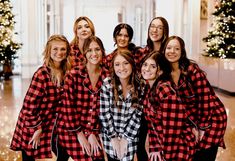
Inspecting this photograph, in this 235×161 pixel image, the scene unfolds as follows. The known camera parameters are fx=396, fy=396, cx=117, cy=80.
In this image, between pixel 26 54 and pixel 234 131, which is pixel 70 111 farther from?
pixel 26 54

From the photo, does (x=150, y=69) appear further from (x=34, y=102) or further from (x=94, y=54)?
(x=34, y=102)

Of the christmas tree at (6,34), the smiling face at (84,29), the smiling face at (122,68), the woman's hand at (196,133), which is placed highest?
the christmas tree at (6,34)

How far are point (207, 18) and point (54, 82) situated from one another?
45.3 feet

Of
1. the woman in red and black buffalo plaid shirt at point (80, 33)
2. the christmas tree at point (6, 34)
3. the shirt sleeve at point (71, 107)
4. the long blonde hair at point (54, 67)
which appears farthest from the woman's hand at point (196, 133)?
the christmas tree at point (6, 34)

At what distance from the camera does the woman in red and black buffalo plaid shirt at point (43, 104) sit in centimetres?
328

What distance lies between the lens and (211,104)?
3.13 metres

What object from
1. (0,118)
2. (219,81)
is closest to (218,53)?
(219,81)

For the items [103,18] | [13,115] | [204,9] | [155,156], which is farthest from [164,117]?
[103,18]

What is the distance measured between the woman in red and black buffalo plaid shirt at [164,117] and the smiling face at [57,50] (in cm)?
75

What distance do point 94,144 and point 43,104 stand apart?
1.80 feet

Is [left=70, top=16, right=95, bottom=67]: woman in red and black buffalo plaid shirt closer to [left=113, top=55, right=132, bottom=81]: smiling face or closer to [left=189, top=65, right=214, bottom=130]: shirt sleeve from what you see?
[left=113, top=55, right=132, bottom=81]: smiling face

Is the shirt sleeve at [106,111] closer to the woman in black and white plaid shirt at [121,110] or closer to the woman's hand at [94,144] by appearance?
the woman in black and white plaid shirt at [121,110]

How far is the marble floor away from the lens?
4.97 m

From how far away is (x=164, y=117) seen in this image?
113 inches
